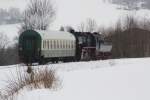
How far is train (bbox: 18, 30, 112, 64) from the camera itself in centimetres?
3297

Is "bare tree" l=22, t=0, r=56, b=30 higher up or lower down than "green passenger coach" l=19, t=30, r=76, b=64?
higher up

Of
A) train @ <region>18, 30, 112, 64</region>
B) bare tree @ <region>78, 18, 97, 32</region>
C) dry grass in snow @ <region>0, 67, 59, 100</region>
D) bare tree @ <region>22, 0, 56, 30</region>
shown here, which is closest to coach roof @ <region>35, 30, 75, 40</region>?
train @ <region>18, 30, 112, 64</region>

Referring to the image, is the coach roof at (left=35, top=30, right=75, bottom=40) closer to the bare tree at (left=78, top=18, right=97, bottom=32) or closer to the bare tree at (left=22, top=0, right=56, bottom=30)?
the bare tree at (left=22, top=0, right=56, bottom=30)

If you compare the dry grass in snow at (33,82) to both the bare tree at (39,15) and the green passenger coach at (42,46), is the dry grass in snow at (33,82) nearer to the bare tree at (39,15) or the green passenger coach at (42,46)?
the green passenger coach at (42,46)

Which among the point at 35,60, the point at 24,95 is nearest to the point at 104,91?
the point at 24,95

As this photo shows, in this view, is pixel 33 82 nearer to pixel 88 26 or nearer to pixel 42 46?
pixel 42 46

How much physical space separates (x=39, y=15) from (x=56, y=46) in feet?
114

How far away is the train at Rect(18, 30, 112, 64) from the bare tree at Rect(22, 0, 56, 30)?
26791mm

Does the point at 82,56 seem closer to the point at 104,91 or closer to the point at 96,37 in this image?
the point at 96,37

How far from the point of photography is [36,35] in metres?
33.2

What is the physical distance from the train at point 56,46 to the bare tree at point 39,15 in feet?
87.9

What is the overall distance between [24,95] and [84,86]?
12.6 ft

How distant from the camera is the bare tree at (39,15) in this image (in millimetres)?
68188

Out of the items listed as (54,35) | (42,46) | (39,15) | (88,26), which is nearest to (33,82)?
(42,46)
